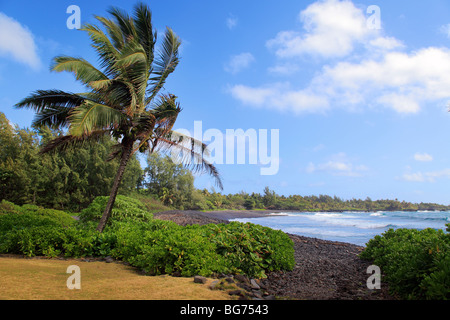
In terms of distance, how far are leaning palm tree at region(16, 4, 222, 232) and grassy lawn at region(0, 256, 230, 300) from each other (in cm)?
424

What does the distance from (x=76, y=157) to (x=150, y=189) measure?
63.4 feet

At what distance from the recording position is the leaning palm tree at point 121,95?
30.6 feet

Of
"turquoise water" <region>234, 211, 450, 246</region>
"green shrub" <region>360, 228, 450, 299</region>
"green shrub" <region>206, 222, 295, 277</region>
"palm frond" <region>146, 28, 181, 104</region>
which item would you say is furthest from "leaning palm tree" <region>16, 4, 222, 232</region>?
"turquoise water" <region>234, 211, 450, 246</region>

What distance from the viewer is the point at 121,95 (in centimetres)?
975

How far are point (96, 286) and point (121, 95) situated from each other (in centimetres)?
669

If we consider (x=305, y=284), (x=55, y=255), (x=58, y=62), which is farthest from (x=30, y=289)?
(x=58, y=62)

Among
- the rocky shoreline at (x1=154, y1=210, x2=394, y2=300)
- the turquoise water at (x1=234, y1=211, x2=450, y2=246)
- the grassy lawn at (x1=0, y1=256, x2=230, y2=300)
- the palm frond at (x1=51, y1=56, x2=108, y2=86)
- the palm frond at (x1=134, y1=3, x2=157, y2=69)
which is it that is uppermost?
the palm frond at (x1=134, y1=3, x2=157, y2=69)

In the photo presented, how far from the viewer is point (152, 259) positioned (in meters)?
5.95

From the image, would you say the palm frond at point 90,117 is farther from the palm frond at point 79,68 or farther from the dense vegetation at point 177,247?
the dense vegetation at point 177,247

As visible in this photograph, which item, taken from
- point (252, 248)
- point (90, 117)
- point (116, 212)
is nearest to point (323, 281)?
point (252, 248)

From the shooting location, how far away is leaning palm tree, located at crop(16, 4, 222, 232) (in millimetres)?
9320

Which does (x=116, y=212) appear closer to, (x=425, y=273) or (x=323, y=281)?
(x=323, y=281)

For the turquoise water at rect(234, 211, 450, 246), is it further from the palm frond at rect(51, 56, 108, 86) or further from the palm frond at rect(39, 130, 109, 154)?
the palm frond at rect(51, 56, 108, 86)

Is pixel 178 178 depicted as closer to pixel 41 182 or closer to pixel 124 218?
pixel 41 182
